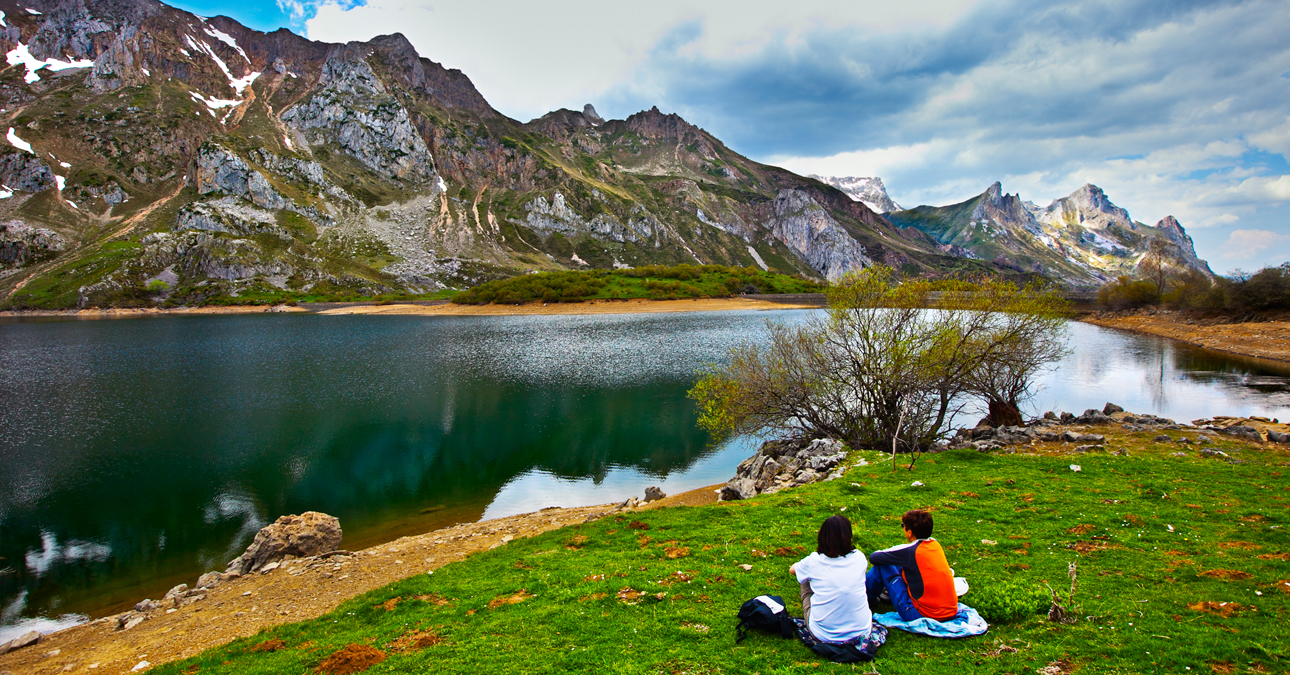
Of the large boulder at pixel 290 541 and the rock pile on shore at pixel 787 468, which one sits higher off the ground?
the rock pile on shore at pixel 787 468

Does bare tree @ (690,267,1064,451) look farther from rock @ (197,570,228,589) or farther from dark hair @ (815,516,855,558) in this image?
rock @ (197,570,228,589)

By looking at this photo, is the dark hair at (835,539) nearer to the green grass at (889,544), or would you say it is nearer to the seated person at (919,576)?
the seated person at (919,576)

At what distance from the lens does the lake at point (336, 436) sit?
2214cm

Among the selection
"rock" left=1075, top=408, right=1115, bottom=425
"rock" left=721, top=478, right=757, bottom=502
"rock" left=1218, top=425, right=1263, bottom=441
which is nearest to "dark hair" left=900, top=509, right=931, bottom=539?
"rock" left=721, top=478, right=757, bottom=502

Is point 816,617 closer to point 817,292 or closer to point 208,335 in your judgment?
point 208,335

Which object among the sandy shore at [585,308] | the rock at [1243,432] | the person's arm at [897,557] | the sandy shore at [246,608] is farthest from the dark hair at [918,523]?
the sandy shore at [585,308]

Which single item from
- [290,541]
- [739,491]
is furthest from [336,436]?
[739,491]

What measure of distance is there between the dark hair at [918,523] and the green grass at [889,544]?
1441 millimetres

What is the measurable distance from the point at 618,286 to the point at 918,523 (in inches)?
5741

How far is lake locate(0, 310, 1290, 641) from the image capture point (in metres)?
22.1

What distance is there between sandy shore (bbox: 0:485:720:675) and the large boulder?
852mm

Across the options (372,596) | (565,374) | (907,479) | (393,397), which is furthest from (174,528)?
(565,374)

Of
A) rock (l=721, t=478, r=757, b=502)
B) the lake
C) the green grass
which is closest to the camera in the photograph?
the green grass

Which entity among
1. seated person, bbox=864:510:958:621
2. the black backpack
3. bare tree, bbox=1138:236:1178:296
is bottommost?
the black backpack
